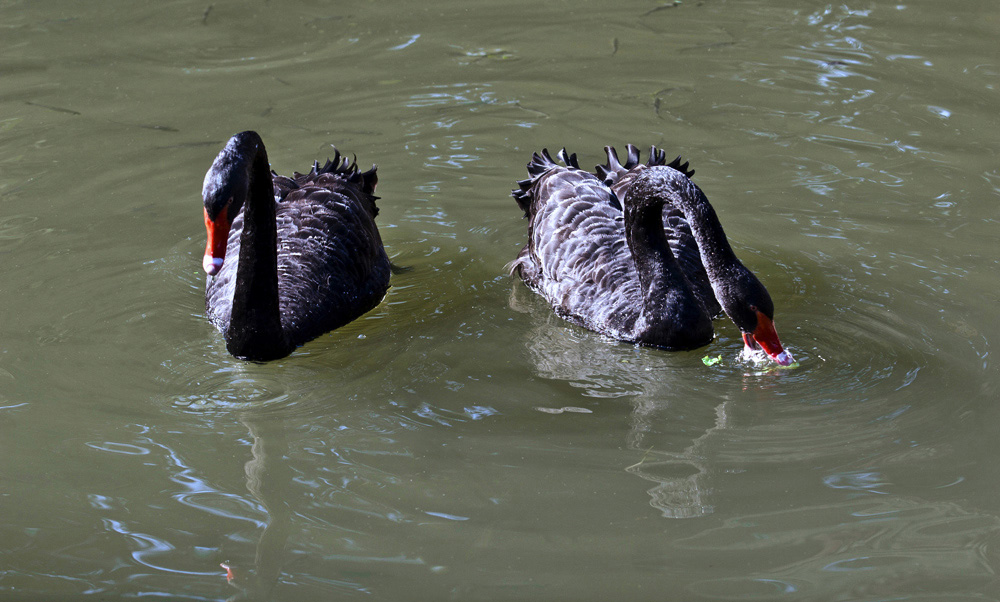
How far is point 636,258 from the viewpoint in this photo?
6.40 metres

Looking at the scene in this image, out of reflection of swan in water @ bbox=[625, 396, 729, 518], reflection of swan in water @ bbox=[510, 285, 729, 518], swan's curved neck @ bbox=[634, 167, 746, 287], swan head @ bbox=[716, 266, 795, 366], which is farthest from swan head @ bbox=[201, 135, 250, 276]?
swan head @ bbox=[716, 266, 795, 366]

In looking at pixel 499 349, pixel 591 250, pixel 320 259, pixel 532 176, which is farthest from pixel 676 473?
pixel 532 176

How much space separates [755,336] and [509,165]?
3.72 meters

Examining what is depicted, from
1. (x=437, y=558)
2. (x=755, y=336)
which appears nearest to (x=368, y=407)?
(x=437, y=558)

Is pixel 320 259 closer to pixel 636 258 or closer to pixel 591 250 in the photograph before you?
Result: pixel 591 250

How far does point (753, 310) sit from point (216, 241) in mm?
2550

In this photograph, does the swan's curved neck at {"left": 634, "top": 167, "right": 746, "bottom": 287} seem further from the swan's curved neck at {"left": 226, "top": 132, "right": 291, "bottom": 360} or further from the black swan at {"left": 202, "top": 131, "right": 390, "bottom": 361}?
the swan's curved neck at {"left": 226, "top": 132, "right": 291, "bottom": 360}

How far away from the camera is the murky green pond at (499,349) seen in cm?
447

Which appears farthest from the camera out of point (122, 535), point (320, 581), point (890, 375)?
point (890, 375)

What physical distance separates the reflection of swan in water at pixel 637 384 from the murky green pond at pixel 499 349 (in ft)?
0.08

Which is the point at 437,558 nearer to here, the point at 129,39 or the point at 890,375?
the point at 890,375

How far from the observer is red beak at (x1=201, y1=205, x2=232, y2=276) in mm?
4781

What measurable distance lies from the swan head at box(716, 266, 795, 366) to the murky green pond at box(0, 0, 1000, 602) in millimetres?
248

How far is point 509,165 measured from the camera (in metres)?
8.81
